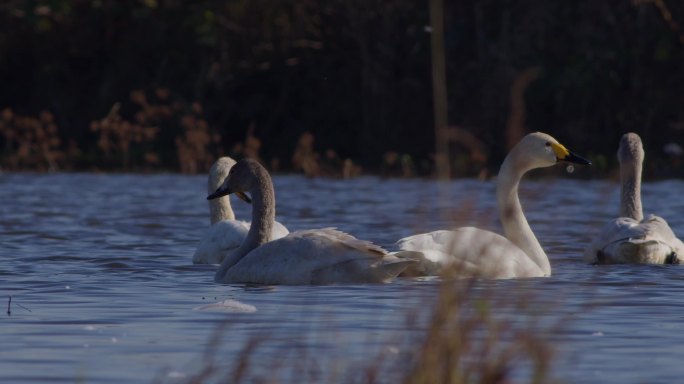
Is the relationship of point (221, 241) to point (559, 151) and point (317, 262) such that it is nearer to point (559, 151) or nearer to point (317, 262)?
point (317, 262)

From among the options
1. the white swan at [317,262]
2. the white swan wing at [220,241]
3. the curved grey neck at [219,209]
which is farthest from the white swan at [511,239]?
the curved grey neck at [219,209]

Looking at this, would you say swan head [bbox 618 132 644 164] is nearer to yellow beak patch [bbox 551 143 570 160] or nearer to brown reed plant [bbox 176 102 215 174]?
yellow beak patch [bbox 551 143 570 160]

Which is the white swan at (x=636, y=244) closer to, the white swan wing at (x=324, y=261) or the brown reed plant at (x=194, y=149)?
the white swan wing at (x=324, y=261)

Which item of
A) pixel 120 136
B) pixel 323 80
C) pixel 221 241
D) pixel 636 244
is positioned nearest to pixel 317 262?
pixel 221 241

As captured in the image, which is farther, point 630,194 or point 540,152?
point 630,194

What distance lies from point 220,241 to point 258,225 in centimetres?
122

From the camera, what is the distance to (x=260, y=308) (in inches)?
346

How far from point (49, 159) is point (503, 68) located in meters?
9.31

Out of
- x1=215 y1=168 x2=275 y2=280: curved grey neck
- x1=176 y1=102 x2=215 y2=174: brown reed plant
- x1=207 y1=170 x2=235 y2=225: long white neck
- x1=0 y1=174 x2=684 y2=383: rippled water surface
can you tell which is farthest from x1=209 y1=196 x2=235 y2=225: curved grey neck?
x1=176 y1=102 x2=215 y2=174: brown reed plant

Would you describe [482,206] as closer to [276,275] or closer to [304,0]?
[276,275]

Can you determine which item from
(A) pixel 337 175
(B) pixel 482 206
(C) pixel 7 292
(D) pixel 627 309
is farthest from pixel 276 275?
(A) pixel 337 175

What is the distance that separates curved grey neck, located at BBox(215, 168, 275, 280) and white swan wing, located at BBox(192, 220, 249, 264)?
884 mm

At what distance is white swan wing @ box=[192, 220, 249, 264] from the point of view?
39.2 feet

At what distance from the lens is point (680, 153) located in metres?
28.5
